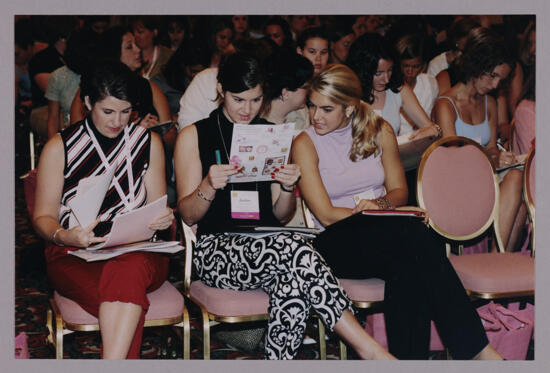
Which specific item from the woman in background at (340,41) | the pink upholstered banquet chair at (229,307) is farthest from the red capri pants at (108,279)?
the woman in background at (340,41)

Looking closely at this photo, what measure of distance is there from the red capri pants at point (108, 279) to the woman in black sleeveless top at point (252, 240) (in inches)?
12.2

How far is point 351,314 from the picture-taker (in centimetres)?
303

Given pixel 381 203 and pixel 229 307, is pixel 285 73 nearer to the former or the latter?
pixel 381 203

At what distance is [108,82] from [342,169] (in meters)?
1.21

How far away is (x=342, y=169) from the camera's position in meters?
3.62

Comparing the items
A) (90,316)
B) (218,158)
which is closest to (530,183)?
(218,158)

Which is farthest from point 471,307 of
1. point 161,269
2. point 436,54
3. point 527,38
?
point 436,54

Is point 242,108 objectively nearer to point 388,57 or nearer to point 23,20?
point 388,57

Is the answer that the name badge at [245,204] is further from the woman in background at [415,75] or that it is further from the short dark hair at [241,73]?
the woman in background at [415,75]

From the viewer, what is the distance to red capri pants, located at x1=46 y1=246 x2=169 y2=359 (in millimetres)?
2855

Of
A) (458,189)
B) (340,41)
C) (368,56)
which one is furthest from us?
(340,41)

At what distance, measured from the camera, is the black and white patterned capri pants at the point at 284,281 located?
299 cm

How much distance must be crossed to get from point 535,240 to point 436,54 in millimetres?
2934

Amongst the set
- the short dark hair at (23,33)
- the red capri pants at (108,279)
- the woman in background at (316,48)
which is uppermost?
the short dark hair at (23,33)
